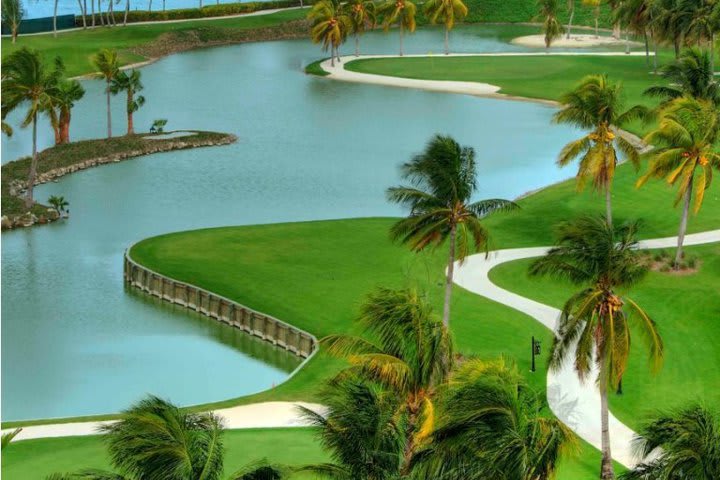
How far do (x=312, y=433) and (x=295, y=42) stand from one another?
130 meters

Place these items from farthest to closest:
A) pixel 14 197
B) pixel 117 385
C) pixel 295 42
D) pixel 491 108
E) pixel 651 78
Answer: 1. pixel 295 42
2. pixel 651 78
3. pixel 491 108
4. pixel 14 197
5. pixel 117 385

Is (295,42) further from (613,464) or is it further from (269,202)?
(613,464)

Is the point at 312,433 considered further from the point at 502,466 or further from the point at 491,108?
the point at 491,108

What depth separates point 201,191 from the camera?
305 ft

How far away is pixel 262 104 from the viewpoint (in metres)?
129

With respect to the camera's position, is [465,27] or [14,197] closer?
[14,197]

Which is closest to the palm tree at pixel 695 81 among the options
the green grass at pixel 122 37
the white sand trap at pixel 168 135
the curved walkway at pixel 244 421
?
the curved walkway at pixel 244 421

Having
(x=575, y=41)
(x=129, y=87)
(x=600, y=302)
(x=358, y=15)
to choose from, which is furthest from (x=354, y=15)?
(x=600, y=302)

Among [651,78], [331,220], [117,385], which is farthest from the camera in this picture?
[651,78]

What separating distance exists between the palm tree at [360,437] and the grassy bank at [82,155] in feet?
180

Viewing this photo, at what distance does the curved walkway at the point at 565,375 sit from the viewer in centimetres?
4969

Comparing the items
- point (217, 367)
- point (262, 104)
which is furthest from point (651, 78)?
point (217, 367)

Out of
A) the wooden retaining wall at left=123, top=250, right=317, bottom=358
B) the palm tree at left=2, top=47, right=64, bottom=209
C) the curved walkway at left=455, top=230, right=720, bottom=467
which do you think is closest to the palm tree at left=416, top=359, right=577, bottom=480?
the curved walkway at left=455, top=230, right=720, bottom=467

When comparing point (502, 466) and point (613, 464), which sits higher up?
point (502, 466)
